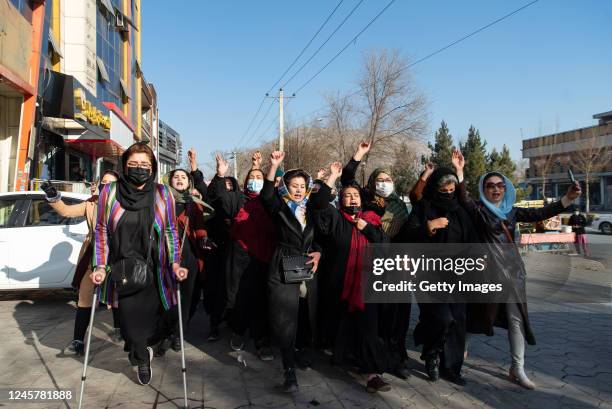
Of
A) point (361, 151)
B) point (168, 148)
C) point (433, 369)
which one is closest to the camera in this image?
point (433, 369)

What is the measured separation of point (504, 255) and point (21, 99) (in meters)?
11.9

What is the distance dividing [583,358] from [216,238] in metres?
4.05

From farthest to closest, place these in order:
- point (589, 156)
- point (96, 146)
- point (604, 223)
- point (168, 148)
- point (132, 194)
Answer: point (168, 148)
point (589, 156)
point (604, 223)
point (96, 146)
point (132, 194)

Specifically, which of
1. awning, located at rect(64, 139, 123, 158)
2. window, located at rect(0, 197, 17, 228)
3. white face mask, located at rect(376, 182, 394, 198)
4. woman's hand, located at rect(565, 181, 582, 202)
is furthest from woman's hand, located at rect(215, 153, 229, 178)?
awning, located at rect(64, 139, 123, 158)

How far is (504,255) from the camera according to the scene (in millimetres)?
4016

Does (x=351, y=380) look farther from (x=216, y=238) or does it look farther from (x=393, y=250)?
(x=216, y=238)

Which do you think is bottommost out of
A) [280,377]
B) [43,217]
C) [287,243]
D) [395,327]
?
[280,377]

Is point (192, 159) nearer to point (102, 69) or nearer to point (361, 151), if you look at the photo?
point (361, 151)

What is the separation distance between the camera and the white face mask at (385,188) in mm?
4426

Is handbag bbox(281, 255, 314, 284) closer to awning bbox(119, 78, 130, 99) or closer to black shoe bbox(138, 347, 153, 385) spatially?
black shoe bbox(138, 347, 153, 385)

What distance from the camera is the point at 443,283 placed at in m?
4.05

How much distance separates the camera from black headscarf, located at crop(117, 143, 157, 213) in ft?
11.9

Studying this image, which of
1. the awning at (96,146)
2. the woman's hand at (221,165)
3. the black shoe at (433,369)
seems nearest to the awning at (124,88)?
the awning at (96,146)

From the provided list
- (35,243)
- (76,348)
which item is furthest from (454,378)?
(35,243)
